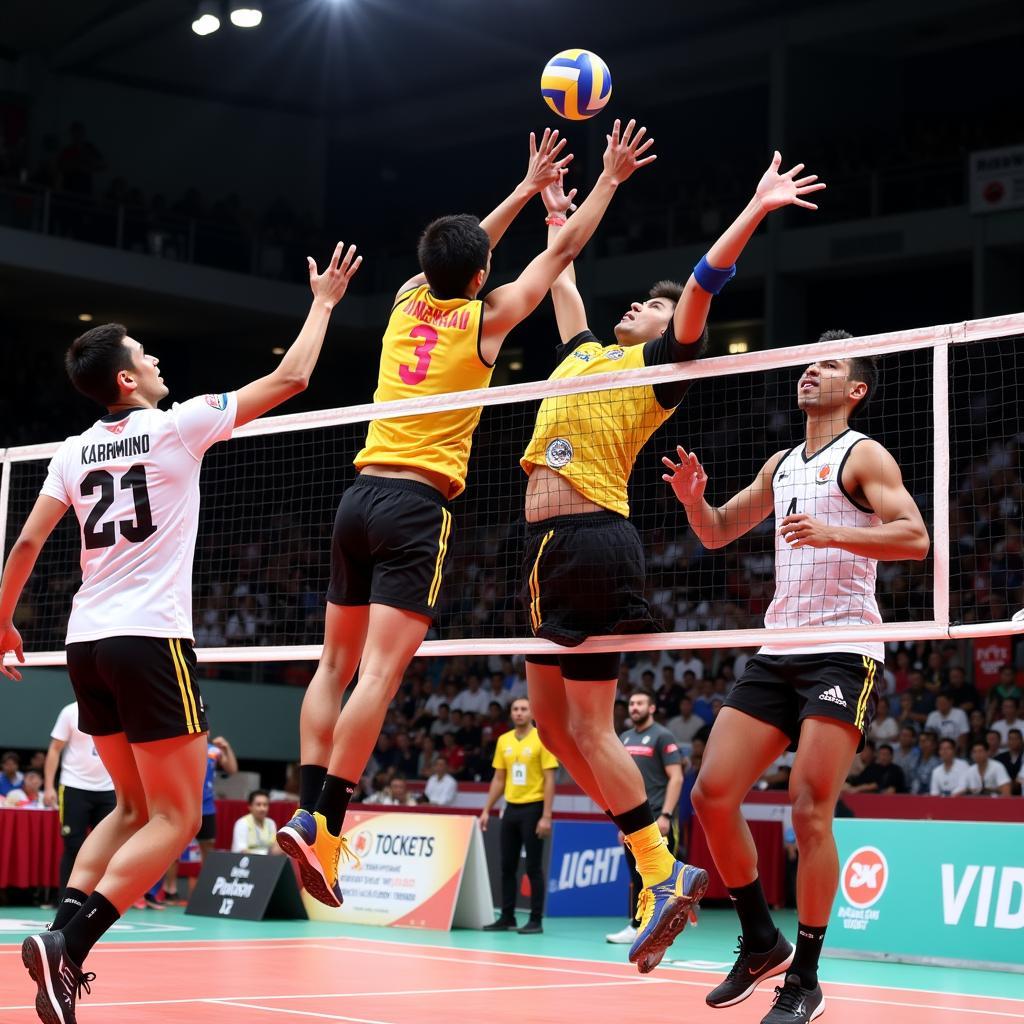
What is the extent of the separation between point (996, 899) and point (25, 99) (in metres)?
25.0

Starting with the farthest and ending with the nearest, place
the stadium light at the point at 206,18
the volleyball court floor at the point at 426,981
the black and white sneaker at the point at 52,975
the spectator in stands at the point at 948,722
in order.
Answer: the stadium light at the point at 206,18 < the spectator in stands at the point at 948,722 < the volleyball court floor at the point at 426,981 < the black and white sneaker at the point at 52,975

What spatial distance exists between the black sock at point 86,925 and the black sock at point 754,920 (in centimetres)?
272

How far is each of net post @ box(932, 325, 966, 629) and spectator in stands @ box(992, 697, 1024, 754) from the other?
37.2ft

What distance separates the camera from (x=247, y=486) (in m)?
22.0

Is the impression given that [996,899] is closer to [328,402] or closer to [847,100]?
[847,100]

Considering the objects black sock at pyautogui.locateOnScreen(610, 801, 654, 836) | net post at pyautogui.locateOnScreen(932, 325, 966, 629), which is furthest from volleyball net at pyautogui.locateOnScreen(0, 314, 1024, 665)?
black sock at pyautogui.locateOnScreen(610, 801, 654, 836)

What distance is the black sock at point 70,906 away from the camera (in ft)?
20.5

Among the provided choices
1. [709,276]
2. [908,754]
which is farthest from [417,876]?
[709,276]

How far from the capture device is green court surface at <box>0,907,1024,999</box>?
37.0 feet

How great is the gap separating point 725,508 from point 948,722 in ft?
39.9

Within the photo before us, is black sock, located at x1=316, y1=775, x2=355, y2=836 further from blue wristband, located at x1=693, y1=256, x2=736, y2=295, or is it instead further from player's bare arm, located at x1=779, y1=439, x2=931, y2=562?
blue wristband, located at x1=693, y1=256, x2=736, y2=295

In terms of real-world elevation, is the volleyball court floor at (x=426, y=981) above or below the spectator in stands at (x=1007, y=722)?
below

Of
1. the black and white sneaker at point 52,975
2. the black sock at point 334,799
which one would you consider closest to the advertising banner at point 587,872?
the black sock at point 334,799

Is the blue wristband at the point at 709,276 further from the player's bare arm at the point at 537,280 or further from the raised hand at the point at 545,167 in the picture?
the raised hand at the point at 545,167
